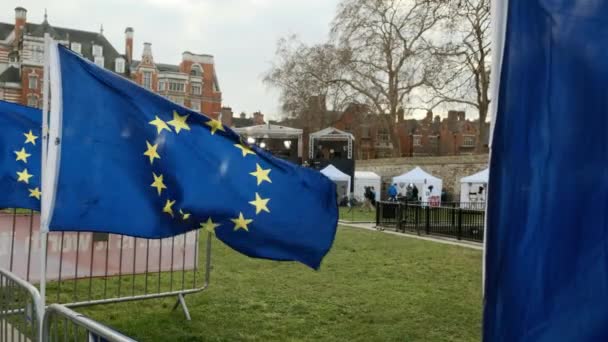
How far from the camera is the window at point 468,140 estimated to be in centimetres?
8094

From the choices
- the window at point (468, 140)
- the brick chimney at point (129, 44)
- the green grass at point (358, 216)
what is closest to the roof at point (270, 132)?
the green grass at point (358, 216)

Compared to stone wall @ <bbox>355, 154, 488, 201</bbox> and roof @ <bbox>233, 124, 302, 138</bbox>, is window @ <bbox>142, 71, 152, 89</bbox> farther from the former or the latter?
stone wall @ <bbox>355, 154, 488, 201</bbox>

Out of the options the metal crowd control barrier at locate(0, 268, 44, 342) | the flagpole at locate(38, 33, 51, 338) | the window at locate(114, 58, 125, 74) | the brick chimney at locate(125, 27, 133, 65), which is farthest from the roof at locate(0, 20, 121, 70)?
the flagpole at locate(38, 33, 51, 338)

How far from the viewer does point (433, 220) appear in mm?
18031

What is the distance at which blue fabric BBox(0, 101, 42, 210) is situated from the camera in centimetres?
619

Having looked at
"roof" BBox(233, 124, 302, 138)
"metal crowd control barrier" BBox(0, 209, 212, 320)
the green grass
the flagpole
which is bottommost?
the green grass

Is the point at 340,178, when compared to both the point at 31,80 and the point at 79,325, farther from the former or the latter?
the point at 31,80

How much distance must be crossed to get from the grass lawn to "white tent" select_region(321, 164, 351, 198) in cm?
2205

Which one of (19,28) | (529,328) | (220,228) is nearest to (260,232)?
(220,228)

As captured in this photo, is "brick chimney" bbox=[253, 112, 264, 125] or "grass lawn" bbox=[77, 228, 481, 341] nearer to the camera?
"grass lawn" bbox=[77, 228, 481, 341]

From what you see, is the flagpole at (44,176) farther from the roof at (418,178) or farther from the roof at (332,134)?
the roof at (332,134)

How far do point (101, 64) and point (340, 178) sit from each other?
43596mm

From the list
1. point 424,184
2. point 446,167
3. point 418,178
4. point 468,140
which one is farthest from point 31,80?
point 468,140

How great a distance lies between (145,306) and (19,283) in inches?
139
